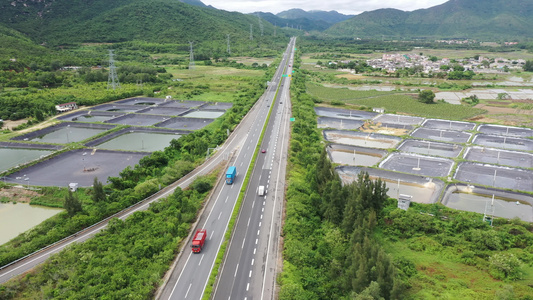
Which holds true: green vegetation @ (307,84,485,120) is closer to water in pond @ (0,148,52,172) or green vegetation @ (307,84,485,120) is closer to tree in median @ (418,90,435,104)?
tree in median @ (418,90,435,104)

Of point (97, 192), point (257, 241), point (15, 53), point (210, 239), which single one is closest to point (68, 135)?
point (97, 192)

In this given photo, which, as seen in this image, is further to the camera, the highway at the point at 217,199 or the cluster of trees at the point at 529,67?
the cluster of trees at the point at 529,67

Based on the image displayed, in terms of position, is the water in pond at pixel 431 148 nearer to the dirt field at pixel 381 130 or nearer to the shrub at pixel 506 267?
the dirt field at pixel 381 130

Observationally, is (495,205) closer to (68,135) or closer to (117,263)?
(117,263)

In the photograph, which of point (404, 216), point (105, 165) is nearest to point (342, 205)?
point (404, 216)

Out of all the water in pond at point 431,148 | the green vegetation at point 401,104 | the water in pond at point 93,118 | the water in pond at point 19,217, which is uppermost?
the green vegetation at point 401,104

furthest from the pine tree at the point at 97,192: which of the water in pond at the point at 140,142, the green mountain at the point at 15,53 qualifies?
the green mountain at the point at 15,53
